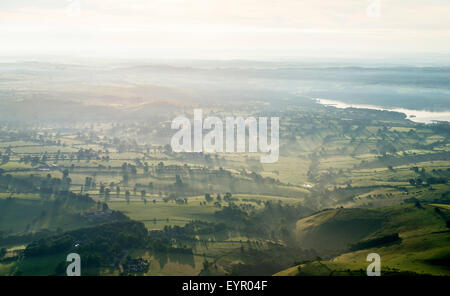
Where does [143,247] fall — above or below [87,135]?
below

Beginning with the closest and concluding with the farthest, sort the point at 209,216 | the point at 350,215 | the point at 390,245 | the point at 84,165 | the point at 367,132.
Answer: the point at 390,245 < the point at 350,215 < the point at 209,216 < the point at 84,165 < the point at 367,132

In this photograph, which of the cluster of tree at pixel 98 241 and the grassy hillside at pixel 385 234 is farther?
the cluster of tree at pixel 98 241

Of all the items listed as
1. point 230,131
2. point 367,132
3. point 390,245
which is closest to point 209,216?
point 390,245

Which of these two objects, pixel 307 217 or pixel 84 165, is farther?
pixel 84 165

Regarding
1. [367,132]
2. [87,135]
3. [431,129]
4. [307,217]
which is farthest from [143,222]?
[431,129]

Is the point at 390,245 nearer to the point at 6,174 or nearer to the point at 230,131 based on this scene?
the point at 6,174

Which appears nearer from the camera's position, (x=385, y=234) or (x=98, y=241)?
(x=98, y=241)

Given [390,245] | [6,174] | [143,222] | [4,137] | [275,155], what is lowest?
[390,245]

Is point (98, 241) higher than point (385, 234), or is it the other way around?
point (385, 234)

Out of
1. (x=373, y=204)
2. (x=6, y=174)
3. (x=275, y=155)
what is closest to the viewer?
(x=373, y=204)

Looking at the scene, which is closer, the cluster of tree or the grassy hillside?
the grassy hillside
